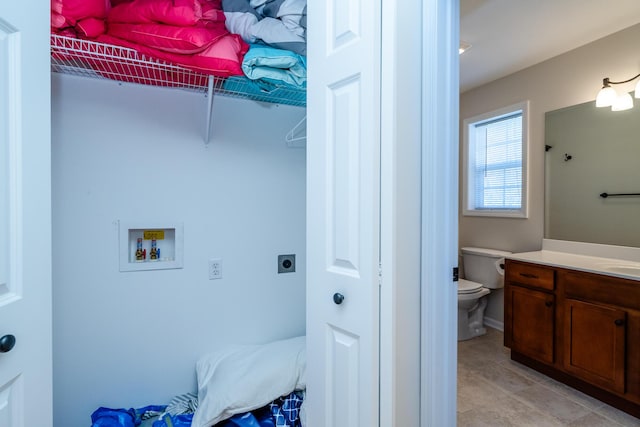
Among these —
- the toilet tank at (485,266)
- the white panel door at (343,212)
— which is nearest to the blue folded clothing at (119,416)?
the white panel door at (343,212)

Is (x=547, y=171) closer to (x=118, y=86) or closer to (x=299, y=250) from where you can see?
(x=299, y=250)

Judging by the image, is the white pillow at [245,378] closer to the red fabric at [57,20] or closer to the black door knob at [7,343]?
the black door knob at [7,343]

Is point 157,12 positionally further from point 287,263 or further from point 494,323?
point 494,323

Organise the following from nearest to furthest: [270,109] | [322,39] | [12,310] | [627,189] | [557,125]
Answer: [12,310], [322,39], [270,109], [627,189], [557,125]

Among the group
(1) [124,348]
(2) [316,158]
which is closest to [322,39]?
(2) [316,158]

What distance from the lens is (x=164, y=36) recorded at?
3.98 ft

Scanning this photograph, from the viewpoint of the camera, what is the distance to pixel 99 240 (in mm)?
1542

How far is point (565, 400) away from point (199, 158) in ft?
8.54

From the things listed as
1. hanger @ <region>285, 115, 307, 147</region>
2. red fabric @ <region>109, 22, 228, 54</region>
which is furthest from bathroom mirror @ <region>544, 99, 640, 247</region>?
red fabric @ <region>109, 22, 228, 54</region>

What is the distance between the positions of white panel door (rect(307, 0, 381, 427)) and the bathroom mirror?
2220 mm

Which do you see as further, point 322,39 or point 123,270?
point 123,270

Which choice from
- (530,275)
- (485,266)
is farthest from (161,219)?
(485,266)

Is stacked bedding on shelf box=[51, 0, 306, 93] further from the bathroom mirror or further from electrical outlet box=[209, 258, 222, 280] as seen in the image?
the bathroom mirror

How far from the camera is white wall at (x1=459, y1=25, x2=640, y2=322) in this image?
223 cm
